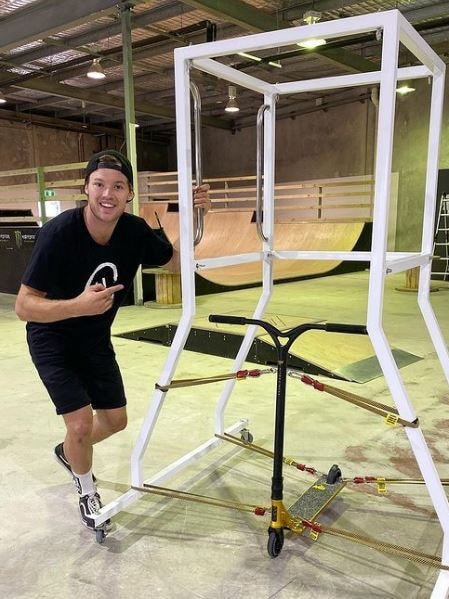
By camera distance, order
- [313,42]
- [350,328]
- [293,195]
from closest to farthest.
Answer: [350,328] < [313,42] < [293,195]

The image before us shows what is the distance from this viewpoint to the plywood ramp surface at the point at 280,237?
929 cm

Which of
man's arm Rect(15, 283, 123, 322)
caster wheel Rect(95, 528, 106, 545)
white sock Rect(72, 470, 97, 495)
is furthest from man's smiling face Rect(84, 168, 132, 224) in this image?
caster wheel Rect(95, 528, 106, 545)

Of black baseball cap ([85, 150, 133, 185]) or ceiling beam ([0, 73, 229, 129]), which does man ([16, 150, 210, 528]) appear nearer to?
black baseball cap ([85, 150, 133, 185])

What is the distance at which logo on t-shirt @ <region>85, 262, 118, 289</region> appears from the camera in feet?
5.86

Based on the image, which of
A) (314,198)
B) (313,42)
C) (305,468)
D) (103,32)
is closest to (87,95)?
(103,32)

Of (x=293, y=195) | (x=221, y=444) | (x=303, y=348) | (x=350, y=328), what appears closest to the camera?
(x=350, y=328)

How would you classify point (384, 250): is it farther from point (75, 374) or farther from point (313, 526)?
point (75, 374)

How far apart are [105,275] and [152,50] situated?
7.82m

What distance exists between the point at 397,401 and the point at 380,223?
53 cm

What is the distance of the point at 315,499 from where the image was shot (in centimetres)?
199

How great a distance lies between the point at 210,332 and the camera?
455cm

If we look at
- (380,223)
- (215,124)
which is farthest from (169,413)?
(215,124)

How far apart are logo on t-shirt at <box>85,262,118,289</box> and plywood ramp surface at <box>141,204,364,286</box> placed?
6770 millimetres

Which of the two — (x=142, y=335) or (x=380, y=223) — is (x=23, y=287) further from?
(x=142, y=335)
